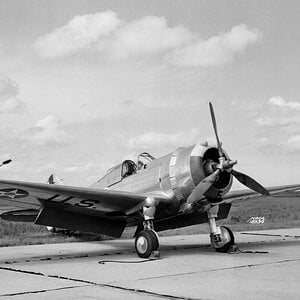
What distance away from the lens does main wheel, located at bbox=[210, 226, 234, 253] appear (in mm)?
10945

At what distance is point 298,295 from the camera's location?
584 cm

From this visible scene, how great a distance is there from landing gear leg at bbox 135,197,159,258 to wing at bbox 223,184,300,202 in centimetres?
252

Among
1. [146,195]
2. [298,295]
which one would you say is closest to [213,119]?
[146,195]

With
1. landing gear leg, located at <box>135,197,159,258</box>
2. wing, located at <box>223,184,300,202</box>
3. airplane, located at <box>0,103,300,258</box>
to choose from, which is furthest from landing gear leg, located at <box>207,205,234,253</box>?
landing gear leg, located at <box>135,197,159,258</box>

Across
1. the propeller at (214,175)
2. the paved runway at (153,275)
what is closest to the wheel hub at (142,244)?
the paved runway at (153,275)

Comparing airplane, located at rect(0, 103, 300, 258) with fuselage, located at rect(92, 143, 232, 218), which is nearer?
airplane, located at rect(0, 103, 300, 258)

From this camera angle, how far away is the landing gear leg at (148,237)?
10.1 meters

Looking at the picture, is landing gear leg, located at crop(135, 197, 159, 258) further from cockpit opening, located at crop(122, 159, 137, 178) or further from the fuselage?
cockpit opening, located at crop(122, 159, 137, 178)

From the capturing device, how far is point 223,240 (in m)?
11.0

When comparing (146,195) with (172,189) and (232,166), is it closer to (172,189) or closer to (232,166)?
(172,189)

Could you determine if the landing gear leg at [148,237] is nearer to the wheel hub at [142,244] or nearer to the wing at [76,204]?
the wheel hub at [142,244]

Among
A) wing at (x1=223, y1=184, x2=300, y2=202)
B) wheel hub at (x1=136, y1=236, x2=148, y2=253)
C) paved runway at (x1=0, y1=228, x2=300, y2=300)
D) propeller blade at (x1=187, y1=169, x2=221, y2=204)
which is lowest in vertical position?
paved runway at (x1=0, y1=228, x2=300, y2=300)

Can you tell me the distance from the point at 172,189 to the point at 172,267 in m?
2.25

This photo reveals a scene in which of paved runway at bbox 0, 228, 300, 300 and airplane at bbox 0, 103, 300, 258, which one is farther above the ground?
airplane at bbox 0, 103, 300, 258
